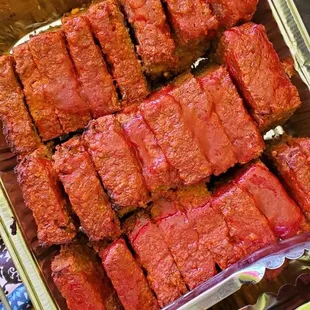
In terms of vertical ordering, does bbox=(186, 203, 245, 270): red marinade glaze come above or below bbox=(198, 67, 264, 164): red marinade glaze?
below

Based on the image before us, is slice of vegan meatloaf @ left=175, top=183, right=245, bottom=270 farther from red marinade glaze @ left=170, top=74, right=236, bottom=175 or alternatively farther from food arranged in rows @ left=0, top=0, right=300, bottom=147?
food arranged in rows @ left=0, top=0, right=300, bottom=147

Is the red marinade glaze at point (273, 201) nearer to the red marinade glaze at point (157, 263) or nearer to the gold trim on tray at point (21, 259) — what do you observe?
the red marinade glaze at point (157, 263)

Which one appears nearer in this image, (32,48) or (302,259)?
(302,259)

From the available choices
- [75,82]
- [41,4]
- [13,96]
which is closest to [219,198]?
[75,82]

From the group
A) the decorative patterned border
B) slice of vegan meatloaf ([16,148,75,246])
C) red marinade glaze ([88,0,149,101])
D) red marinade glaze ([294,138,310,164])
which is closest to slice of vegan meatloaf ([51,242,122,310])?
slice of vegan meatloaf ([16,148,75,246])

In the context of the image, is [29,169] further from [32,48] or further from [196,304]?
[196,304]

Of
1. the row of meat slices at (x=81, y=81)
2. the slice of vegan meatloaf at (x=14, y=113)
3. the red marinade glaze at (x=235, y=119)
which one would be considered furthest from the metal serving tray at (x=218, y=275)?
the red marinade glaze at (x=235, y=119)
